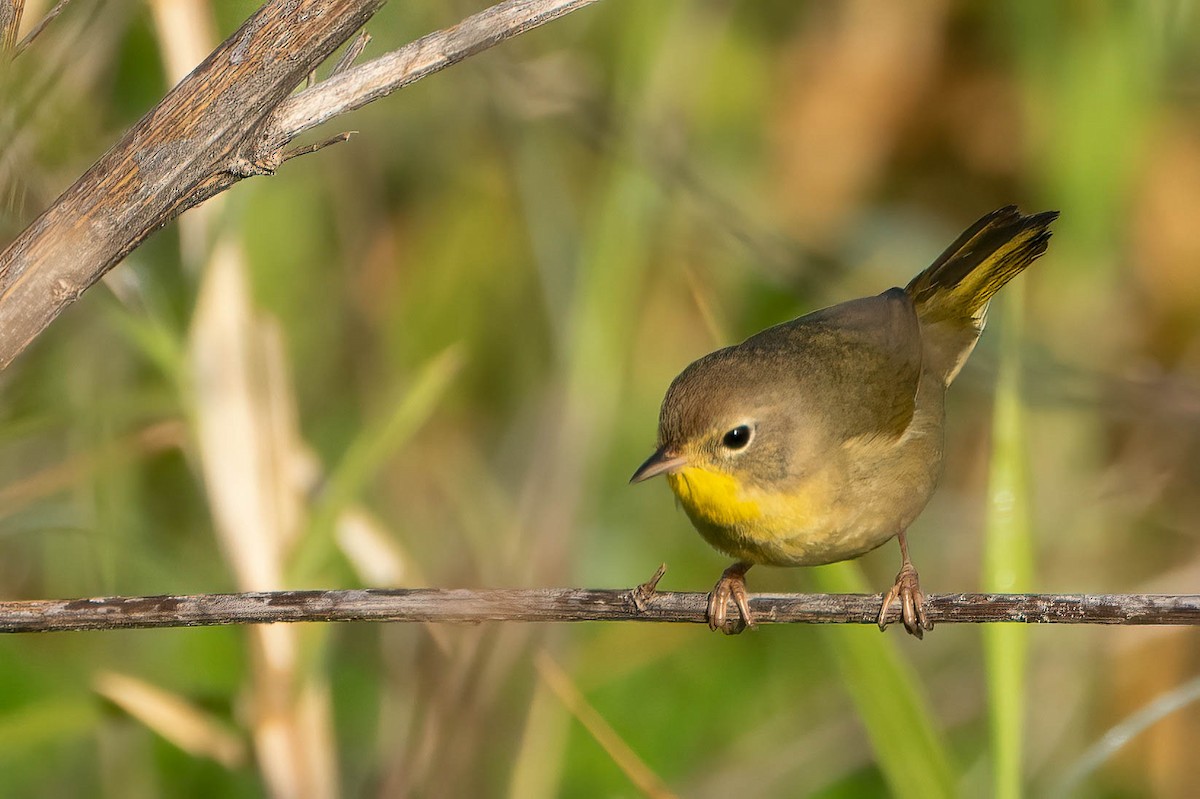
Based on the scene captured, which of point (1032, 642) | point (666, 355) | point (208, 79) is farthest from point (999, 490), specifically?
point (666, 355)

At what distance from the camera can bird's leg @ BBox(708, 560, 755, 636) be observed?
213 centimetres

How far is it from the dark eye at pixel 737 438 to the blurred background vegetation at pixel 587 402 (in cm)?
35

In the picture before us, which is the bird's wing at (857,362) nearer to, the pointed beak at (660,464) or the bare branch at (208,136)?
the pointed beak at (660,464)

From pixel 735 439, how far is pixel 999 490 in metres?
0.65

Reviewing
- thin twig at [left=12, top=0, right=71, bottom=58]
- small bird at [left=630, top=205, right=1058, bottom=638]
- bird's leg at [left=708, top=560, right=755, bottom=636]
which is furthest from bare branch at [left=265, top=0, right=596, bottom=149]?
small bird at [left=630, top=205, right=1058, bottom=638]

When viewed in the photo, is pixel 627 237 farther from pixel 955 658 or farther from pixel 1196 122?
pixel 1196 122

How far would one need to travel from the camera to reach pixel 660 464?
8.57 feet

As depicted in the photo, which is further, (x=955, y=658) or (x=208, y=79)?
(x=955, y=658)

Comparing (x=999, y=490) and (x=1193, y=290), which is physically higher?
(x=1193, y=290)

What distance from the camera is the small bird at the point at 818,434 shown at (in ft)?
8.44

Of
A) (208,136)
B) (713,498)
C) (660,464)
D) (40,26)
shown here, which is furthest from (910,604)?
(40,26)

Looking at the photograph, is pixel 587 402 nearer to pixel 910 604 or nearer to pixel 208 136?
pixel 910 604

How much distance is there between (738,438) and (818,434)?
188 mm

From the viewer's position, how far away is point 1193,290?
4.93 metres
